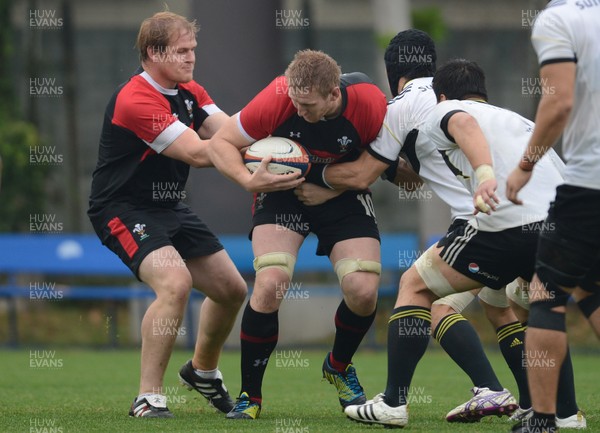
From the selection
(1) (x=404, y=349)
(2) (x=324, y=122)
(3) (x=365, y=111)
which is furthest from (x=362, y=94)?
(1) (x=404, y=349)

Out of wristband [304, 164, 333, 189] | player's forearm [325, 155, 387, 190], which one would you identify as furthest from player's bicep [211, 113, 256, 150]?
player's forearm [325, 155, 387, 190]

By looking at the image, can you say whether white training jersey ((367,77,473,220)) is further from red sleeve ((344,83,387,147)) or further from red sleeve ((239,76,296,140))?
red sleeve ((239,76,296,140))

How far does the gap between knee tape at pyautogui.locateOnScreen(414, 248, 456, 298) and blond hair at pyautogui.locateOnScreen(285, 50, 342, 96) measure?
1105mm

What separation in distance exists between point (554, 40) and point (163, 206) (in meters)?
3.11

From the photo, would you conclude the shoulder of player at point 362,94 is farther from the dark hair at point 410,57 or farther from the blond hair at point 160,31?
the blond hair at point 160,31

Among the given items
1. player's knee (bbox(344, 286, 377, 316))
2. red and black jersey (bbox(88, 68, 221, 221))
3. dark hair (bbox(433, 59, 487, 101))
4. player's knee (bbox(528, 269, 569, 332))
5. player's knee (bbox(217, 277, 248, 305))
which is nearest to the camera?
player's knee (bbox(528, 269, 569, 332))

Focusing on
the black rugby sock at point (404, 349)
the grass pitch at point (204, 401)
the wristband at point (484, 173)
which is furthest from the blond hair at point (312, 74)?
the grass pitch at point (204, 401)

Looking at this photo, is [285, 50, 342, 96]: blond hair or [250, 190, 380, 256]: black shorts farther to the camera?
[250, 190, 380, 256]: black shorts

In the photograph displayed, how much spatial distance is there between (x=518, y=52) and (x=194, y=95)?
13.8 meters

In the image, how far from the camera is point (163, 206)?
23.2 feet

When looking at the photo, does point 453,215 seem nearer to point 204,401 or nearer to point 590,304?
point 590,304

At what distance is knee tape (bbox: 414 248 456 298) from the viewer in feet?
19.1

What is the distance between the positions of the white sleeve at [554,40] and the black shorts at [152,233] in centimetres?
282

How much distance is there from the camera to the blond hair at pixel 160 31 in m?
6.80
